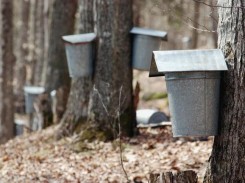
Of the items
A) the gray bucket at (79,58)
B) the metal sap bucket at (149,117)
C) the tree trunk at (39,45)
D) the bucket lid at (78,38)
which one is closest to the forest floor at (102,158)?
the metal sap bucket at (149,117)

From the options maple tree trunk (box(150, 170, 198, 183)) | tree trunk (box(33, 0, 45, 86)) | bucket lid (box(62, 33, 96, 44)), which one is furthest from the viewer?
tree trunk (box(33, 0, 45, 86))

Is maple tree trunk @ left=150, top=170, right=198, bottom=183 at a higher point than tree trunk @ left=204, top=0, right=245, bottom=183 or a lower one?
lower

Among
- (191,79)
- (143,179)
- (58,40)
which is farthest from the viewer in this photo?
(58,40)

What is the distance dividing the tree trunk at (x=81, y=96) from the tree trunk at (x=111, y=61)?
466 millimetres

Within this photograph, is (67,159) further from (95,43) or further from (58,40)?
(58,40)

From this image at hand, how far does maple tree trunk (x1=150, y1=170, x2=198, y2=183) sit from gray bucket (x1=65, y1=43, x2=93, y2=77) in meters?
3.35

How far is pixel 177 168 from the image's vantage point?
6.54m

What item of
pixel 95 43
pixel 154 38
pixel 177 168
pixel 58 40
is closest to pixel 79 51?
pixel 95 43

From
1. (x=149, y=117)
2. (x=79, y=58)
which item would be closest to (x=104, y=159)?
(x=79, y=58)

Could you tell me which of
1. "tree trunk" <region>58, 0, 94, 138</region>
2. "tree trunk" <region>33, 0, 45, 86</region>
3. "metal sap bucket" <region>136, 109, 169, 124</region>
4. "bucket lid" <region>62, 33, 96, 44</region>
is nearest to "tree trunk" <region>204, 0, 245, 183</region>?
"bucket lid" <region>62, 33, 96, 44</region>

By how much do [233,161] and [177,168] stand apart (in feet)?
6.11

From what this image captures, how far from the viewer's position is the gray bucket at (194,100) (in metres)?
4.64

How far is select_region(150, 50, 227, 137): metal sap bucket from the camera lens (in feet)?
15.1

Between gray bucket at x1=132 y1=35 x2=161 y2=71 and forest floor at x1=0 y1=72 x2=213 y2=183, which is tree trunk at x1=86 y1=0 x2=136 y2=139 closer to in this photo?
gray bucket at x1=132 y1=35 x2=161 y2=71
